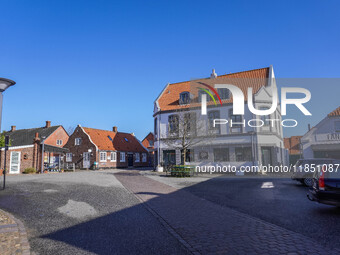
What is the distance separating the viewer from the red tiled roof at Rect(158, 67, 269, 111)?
29781 mm

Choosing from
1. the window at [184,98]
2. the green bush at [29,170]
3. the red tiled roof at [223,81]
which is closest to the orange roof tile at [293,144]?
the red tiled roof at [223,81]

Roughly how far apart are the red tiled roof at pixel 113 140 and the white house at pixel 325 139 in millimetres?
27362

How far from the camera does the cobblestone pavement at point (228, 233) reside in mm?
4566

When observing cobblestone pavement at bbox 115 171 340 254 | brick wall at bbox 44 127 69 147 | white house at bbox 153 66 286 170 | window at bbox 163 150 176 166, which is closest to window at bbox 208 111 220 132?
white house at bbox 153 66 286 170

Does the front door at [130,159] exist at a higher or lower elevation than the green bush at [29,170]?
higher

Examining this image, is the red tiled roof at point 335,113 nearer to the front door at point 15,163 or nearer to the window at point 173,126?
the window at point 173,126

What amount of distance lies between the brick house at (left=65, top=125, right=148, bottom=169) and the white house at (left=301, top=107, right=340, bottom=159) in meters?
26.8

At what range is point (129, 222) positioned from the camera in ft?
21.4

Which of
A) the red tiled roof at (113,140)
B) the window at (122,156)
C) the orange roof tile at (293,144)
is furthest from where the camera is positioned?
the orange roof tile at (293,144)

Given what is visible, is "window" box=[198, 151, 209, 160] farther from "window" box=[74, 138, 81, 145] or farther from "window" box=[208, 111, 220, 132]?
"window" box=[74, 138, 81, 145]

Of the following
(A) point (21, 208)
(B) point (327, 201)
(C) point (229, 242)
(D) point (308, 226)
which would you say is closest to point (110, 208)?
(A) point (21, 208)

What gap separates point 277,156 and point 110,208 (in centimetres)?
2339

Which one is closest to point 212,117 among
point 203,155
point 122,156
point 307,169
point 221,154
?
point 221,154

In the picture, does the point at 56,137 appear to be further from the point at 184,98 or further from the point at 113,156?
the point at 184,98
